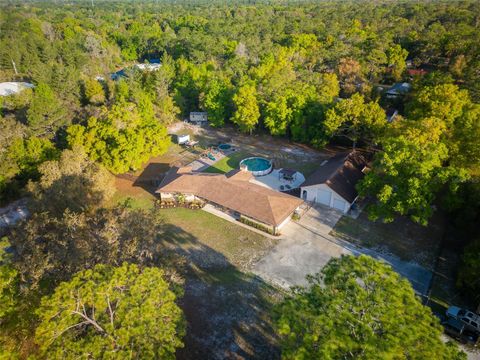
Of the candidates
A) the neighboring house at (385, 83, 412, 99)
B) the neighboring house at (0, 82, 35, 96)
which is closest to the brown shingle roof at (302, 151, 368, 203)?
the neighboring house at (385, 83, 412, 99)

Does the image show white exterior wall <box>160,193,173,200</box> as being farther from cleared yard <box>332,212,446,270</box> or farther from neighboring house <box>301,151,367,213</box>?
cleared yard <box>332,212,446,270</box>

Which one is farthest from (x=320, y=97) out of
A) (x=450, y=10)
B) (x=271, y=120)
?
(x=450, y=10)

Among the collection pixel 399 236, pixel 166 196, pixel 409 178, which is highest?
pixel 409 178

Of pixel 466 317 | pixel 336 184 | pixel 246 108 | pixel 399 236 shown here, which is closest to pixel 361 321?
pixel 466 317

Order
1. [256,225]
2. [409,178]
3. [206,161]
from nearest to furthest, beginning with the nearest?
[409,178], [256,225], [206,161]

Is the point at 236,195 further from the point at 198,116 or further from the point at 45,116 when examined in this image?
the point at 198,116

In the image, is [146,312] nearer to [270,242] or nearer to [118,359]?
[118,359]

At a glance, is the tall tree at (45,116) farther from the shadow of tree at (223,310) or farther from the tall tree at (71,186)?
the shadow of tree at (223,310)
